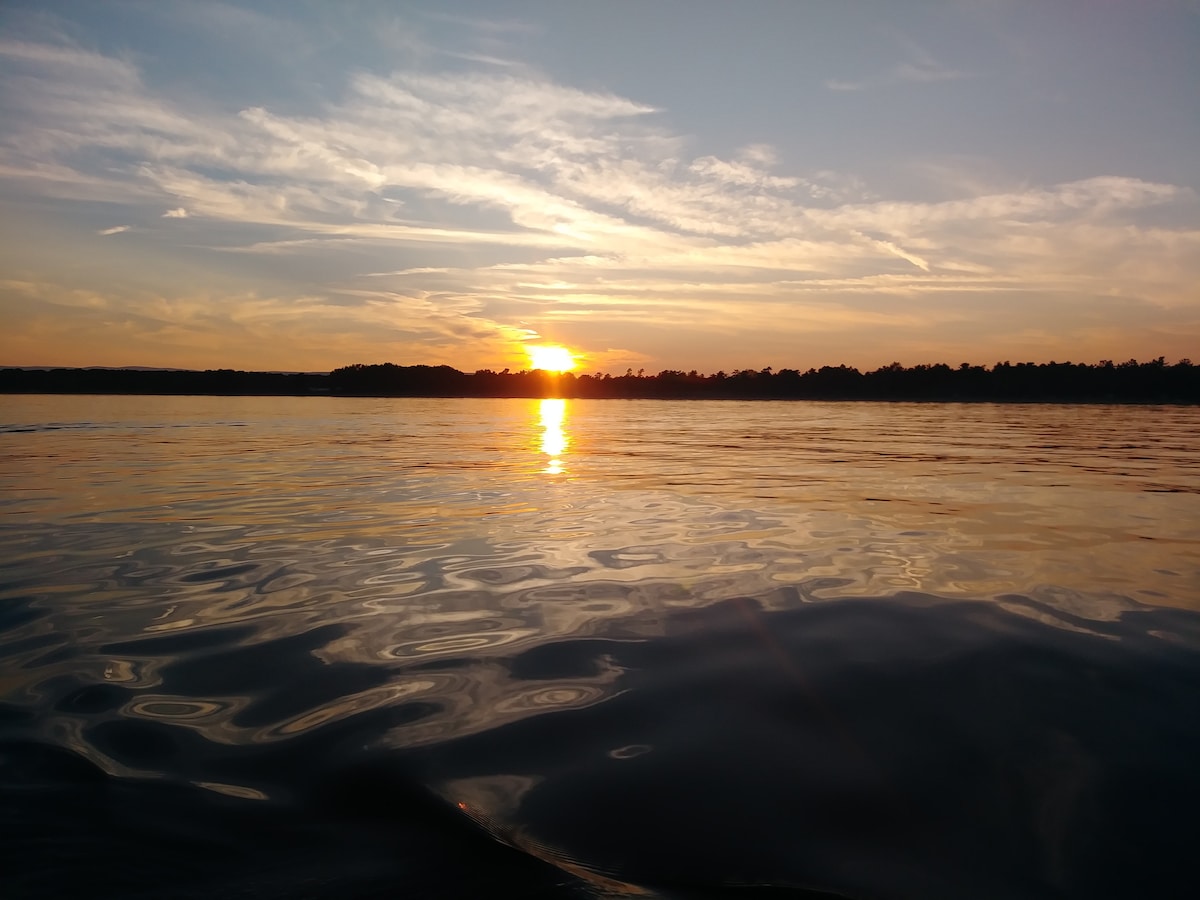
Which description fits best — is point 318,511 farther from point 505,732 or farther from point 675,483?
point 505,732

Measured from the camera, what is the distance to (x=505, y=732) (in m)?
4.14

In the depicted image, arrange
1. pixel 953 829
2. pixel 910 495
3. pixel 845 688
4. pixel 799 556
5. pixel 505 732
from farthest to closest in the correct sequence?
pixel 910 495, pixel 799 556, pixel 845 688, pixel 505 732, pixel 953 829

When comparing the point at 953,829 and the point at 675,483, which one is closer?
the point at 953,829

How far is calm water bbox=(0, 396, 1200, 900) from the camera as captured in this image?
299cm

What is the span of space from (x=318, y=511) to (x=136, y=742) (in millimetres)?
7910

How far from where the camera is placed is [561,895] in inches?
109

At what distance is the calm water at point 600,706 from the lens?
299cm

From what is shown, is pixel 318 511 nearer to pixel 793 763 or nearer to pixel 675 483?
pixel 675 483

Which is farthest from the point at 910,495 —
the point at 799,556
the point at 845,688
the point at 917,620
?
the point at 845,688

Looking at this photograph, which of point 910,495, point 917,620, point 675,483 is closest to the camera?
point 917,620

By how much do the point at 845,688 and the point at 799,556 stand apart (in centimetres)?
387

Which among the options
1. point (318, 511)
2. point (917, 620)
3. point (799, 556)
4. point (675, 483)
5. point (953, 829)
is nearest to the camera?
point (953, 829)

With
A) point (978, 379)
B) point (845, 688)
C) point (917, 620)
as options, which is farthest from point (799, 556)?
point (978, 379)

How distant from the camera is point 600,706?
4.48 m
